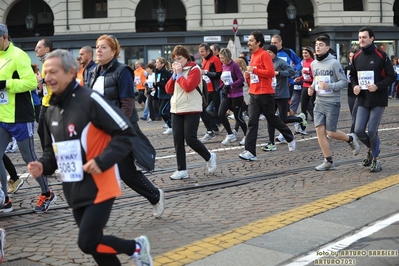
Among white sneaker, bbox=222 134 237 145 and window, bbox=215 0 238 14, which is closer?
white sneaker, bbox=222 134 237 145

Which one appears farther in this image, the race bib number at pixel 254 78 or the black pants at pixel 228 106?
the black pants at pixel 228 106

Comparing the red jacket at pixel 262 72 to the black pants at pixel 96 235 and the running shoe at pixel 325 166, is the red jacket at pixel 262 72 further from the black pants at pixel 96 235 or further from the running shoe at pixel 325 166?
the black pants at pixel 96 235

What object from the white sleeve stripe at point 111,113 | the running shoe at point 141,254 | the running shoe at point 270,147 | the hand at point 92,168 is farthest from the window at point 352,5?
the hand at point 92,168

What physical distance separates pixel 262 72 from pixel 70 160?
6.62m

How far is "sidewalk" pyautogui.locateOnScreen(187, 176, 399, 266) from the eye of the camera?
5.38 meters

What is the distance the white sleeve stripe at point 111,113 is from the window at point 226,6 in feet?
105

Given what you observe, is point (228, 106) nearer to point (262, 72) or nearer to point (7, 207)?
point (262, 72)

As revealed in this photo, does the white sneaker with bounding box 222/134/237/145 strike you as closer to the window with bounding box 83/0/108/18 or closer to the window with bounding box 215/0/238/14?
the window with bounding box 215/0/238/14

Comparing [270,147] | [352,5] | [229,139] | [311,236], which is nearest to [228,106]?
[229,139]

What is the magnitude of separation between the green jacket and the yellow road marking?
2767 mm

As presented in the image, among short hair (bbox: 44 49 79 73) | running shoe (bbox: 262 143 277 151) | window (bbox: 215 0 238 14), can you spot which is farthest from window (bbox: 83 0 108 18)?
short hair (bbox: 44 49 79 73)

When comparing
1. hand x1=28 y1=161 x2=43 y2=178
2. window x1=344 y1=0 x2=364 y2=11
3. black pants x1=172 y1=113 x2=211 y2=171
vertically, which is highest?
window x1=344 y1=0 x2=364 y2=11

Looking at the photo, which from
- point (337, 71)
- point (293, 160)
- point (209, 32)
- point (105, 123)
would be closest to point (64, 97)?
point (105, 123)

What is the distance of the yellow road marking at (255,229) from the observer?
18.1 ft
